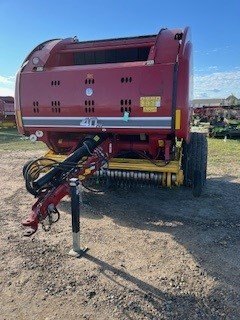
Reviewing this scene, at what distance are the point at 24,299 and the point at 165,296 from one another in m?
1.24

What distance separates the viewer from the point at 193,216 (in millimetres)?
5117

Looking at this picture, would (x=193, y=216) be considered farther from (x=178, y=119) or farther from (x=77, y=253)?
(x=77, y=253)

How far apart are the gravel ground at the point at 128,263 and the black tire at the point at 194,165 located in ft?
1.09

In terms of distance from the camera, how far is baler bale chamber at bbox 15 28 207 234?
15.8 feet

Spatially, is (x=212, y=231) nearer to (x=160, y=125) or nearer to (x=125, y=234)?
(x=125, y=234)

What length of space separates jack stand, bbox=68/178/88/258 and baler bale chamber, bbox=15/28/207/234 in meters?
0.41

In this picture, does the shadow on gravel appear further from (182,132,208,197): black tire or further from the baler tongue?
the baler tongue

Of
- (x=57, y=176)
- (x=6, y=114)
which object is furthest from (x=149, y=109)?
(x=6, y=114)

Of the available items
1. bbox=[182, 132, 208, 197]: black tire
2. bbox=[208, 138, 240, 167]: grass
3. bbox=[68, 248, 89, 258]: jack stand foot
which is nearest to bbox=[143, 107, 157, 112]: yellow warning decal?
bbox=[182, 132, 208, 197]: black tire

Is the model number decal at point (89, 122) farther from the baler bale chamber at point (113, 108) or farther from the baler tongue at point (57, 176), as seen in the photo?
the baler tongue at point (57, 176)

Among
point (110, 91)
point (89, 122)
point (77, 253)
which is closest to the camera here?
point (77, 253)

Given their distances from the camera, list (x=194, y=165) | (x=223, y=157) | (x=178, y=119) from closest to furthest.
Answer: (x=178, y=119) < (x=194, y=165) < (x=223, y=157)

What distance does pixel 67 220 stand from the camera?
16.1ft

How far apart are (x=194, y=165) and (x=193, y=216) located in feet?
3.37
